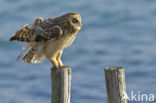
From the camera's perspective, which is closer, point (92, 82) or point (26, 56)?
point (26, 56)

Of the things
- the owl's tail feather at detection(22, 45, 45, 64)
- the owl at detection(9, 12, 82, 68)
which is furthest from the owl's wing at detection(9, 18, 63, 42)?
the owl's tail feather at detection(22, 45, 45, 64)

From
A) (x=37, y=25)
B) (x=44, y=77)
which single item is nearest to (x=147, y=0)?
(x=44, y=77)

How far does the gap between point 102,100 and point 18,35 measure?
6036 mm

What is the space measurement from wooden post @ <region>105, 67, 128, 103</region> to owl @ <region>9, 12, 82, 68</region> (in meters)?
0.83

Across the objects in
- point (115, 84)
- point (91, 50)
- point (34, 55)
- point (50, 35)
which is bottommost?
point (115, 84)

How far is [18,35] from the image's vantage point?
743cm

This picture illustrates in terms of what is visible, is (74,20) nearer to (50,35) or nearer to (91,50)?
(50,35)

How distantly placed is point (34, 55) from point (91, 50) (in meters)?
10.1

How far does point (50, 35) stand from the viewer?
732cm

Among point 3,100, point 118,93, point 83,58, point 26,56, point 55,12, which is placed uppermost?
point 55,12

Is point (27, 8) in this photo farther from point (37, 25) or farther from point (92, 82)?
point (37, 25)

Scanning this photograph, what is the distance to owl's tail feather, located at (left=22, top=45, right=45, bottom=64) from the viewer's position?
294 inches

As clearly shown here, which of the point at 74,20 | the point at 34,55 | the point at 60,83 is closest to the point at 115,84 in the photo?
the point at 60,83

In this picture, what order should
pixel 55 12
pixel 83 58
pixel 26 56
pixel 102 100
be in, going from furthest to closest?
pixel 55 12 → pixel 83 58 → pixel 102 100 → pixel 26 56
